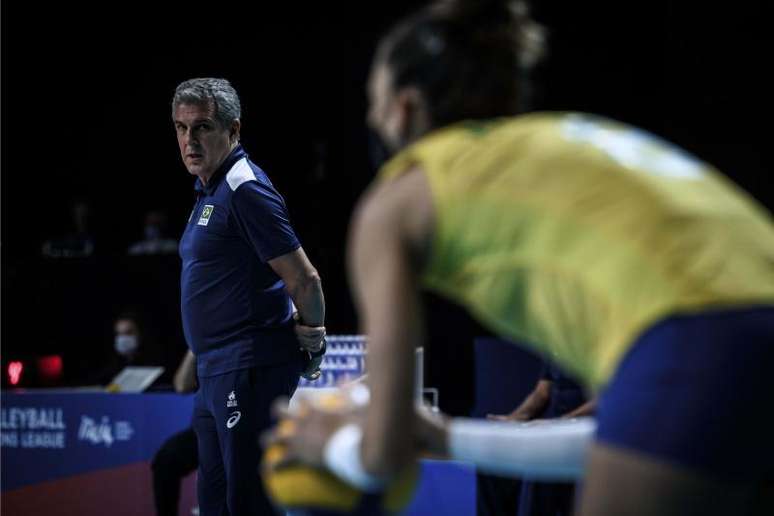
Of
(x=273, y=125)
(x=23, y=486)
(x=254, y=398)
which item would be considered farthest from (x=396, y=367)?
(x=273, y=125)

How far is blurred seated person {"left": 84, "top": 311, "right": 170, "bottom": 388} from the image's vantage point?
7.14 meters

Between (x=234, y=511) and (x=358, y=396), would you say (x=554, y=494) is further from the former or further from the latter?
(x=358, y=396)

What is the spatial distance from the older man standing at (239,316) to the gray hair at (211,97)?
104 millimetres

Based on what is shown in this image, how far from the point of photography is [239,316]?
140 inches

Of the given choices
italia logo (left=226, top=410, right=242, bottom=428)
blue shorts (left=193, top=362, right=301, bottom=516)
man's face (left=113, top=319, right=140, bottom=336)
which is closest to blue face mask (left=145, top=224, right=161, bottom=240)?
man's face (left=113, top=319, right=140, bottom=336)

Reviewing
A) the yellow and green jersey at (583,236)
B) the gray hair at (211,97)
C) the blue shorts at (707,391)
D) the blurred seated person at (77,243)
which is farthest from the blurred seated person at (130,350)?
the blue shorts at (707,391)

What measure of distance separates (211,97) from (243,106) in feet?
21.4

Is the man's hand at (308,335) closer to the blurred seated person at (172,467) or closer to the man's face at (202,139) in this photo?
the man's face at (202,139)

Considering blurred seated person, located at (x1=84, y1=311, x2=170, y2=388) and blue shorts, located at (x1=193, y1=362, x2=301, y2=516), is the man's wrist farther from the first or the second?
blurred seated person, located at (x1=84, y1=311, x2=170, y2=388)

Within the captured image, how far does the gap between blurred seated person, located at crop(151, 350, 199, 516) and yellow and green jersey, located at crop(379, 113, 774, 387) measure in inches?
165

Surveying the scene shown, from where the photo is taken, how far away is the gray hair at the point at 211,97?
3.75 metres

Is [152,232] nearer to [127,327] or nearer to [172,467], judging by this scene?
[127,327]

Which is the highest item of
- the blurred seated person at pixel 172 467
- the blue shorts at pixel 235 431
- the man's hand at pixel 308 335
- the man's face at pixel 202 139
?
the man's face at pixel 202 139

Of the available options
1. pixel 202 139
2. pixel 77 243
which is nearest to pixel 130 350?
pixel 77 243
